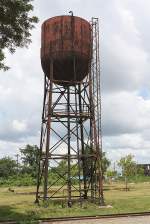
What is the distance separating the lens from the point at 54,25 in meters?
31.1

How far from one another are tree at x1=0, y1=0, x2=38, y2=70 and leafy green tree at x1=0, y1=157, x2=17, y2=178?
87563 mm

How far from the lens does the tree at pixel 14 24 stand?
17.3 m

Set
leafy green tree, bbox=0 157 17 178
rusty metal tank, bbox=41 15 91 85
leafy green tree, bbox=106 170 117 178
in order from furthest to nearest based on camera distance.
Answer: leafy green tree, bbox=0 157 17 178
leafy green tree, bbox=106 170 117 178
rusty metal tank, bbox=41 15 91 85

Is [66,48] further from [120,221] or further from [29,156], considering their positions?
[29,156]

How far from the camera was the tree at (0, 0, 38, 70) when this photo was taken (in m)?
17.3

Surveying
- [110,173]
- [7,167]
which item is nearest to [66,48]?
[110,173]

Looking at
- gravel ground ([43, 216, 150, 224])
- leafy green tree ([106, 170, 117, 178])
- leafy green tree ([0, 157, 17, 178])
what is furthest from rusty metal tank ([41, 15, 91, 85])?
leafy green tree ([0, 157, 17, 178])

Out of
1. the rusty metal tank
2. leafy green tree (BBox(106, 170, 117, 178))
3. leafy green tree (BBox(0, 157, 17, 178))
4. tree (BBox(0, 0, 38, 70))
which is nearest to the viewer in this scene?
tree (BBox(0, 0, 38, 70))

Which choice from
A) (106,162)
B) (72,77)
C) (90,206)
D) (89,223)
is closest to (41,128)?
(72,77)

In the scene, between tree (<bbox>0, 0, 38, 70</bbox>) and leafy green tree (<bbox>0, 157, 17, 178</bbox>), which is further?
leafy green tree (<bbox>0, 157, 17, 178</bbox>)

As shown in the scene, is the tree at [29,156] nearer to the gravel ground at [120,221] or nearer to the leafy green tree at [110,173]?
the leafy green tree at [110,173]

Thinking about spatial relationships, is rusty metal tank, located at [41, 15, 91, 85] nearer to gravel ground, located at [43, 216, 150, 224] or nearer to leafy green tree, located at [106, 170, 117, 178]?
gravel ground, located at [43, 216, 150, 224]


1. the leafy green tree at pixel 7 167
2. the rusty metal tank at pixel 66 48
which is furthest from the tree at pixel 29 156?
the rusty metal tank at pixel 66 48

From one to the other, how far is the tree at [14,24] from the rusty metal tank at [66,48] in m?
11.7
